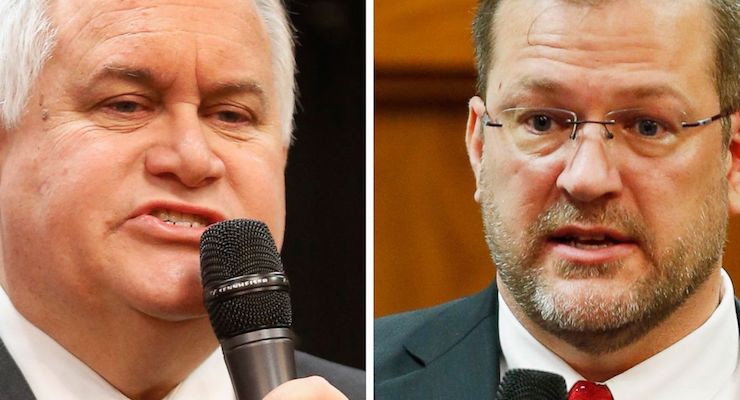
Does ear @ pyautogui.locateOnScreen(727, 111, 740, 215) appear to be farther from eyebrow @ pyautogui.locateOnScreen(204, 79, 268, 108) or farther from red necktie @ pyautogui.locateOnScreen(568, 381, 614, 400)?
eyebrow @ pyautogui.locateOnScreen(204, 79, 268, 108)

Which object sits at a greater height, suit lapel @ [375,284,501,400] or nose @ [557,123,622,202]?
nose @ [557,123,622,202]

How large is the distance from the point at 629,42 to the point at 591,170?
324 millimetres

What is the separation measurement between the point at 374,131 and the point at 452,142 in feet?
0.70

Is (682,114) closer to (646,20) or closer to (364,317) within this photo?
(646,20)

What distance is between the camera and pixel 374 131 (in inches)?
117

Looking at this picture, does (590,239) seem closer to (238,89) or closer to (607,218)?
(607,218)

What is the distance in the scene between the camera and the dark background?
2.94 meters

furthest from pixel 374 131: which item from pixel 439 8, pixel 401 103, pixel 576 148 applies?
pixel 576 148

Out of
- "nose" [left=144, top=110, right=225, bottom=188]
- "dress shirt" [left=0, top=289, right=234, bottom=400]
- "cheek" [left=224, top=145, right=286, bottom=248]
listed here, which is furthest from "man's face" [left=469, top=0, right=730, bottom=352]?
"dress shirt" [left=0, top=289, right=234, bottom=400]

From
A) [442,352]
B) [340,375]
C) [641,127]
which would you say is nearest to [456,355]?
[442,352]

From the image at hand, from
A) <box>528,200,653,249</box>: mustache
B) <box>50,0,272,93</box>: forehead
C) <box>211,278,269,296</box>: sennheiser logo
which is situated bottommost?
<box>528,200,653,249</box>: mustache

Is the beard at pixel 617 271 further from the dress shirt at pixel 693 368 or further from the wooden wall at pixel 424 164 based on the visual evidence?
the wooden wall at pixel 424 164

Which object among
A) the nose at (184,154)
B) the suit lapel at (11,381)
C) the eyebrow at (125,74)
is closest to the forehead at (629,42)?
the nose at (184,154)

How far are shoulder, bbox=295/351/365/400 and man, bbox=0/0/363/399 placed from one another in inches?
13.5
